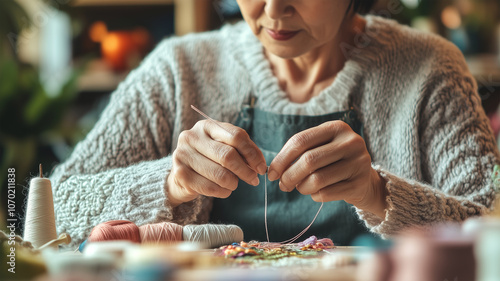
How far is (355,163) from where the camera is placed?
3.19ft

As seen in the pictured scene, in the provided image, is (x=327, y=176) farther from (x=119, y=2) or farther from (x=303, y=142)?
(x=119, y=2)

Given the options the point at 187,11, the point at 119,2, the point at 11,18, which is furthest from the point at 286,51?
the point at 119,2

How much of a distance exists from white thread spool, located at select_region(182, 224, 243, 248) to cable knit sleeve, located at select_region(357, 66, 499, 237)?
0.27 metres

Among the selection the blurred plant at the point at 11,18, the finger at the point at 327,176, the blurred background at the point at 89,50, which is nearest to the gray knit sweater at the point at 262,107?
the finger at the point at 327,176

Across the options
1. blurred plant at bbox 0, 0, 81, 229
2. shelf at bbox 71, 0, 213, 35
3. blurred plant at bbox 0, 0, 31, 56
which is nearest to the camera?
blurred plant at bbox 0, 0, 31, 56

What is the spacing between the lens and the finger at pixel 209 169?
96 centimetres

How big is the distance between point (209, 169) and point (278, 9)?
1.23 feet

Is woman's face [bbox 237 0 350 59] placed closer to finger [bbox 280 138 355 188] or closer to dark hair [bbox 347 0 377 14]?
dark hair [bbox 347 0 377 14]

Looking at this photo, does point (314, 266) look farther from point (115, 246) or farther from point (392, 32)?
point (392, 32)

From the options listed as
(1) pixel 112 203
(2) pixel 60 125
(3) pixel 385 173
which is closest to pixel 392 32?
(3) pixel 385 173

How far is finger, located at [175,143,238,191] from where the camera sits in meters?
0.96

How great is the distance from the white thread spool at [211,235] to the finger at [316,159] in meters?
0.14

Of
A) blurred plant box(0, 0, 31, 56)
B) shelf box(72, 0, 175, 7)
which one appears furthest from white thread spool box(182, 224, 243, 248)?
shelf box(72, 0, 175, 7)

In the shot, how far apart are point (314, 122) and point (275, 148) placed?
11cm
